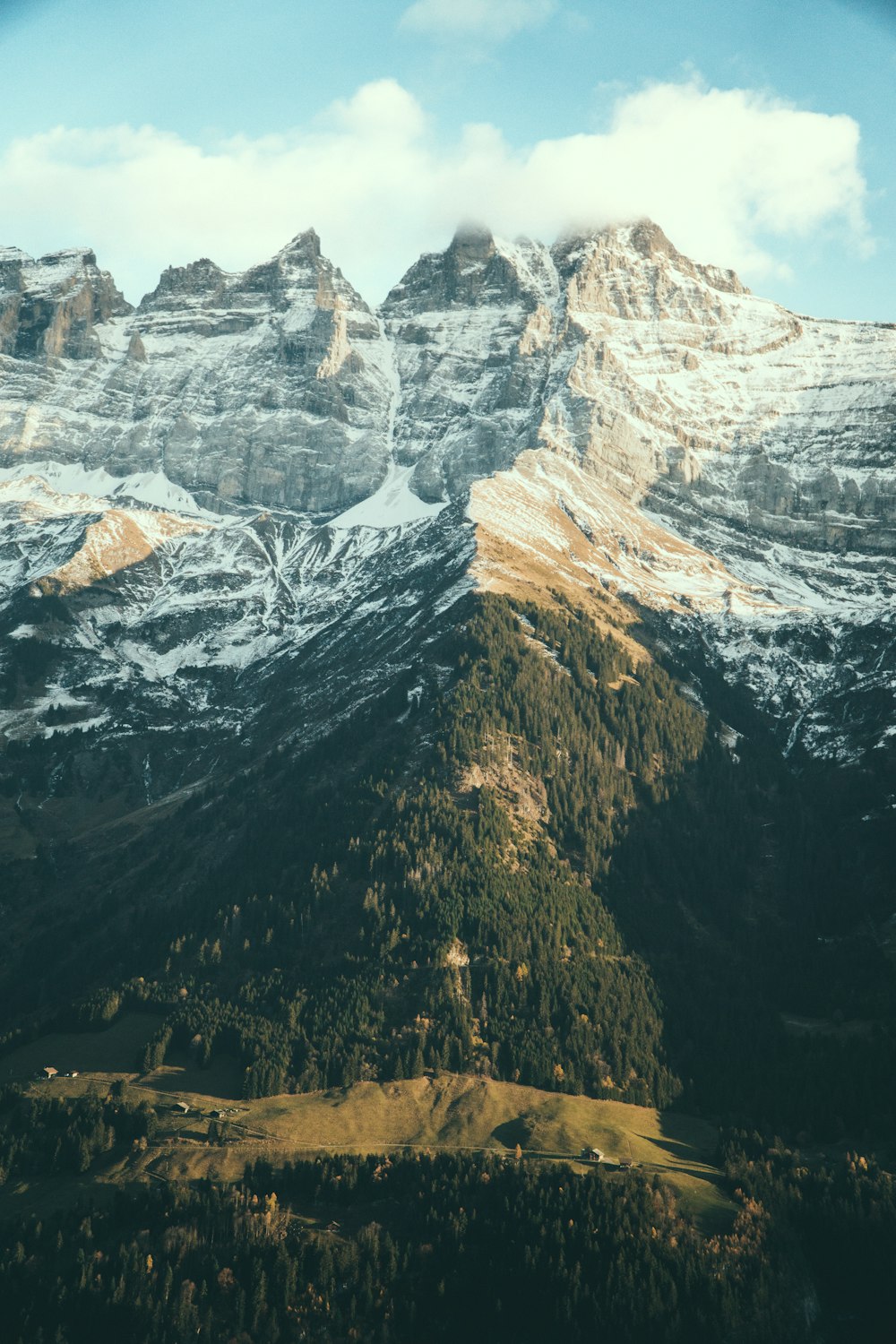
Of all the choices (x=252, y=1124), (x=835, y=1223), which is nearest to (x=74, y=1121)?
(x=252, y=1124)

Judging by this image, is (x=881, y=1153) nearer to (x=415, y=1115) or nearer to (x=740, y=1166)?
(x=740, y=1166)

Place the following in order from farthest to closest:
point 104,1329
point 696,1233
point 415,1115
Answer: point 415,1115, point 696,1233, point 104,1329

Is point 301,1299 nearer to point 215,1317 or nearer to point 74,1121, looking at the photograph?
point 215,1317

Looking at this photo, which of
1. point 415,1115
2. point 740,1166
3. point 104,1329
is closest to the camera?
point 104,1329

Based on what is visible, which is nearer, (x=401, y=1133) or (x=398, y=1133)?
Result: (x=398, y=1133)

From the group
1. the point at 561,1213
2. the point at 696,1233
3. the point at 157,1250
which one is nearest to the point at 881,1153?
the point at 696,1233

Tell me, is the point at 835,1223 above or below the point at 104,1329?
above

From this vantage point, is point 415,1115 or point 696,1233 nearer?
point 696,1233
